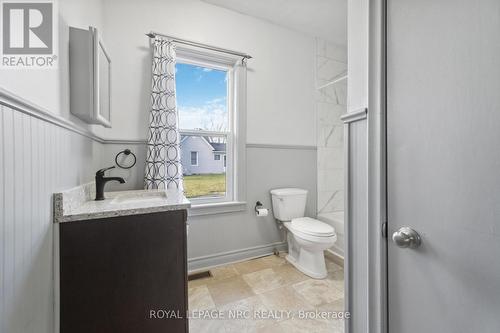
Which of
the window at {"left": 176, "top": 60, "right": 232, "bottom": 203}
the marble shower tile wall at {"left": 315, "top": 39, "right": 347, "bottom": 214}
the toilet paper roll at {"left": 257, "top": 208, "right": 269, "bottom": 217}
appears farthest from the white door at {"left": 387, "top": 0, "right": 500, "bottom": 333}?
the marble shower tile wall at {"left": 315, "top": 39, "right": 347, "bottom": 214}

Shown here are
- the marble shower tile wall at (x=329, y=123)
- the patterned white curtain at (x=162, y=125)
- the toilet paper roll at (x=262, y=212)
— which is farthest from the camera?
the marble shower tile wall at (x=329, y=123)

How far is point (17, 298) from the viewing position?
64cm

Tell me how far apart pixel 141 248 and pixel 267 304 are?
3.45 ft

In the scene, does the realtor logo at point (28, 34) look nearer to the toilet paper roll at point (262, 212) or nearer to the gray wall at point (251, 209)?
the gray wall at point (251, 209)

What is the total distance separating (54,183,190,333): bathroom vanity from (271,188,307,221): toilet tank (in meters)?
1.34

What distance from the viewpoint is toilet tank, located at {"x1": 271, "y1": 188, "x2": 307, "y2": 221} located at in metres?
2.24

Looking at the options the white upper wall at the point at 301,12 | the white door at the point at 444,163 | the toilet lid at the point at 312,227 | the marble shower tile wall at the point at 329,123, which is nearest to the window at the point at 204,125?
the white upper wall at the point at 301,12

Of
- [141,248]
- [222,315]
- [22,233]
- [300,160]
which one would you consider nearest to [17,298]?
[22,233]

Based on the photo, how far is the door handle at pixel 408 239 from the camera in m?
0.65

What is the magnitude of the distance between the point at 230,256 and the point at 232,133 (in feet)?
4.28

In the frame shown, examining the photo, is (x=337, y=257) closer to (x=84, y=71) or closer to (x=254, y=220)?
(x=254, y=220)

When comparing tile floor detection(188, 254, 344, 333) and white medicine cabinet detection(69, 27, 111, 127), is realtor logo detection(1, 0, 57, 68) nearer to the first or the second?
white medicine cabinet detection(69, 27, 111, 127)

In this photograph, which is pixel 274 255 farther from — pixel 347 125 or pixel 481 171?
pixel 481 171

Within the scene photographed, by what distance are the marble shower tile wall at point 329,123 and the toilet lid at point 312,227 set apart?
64 cm
